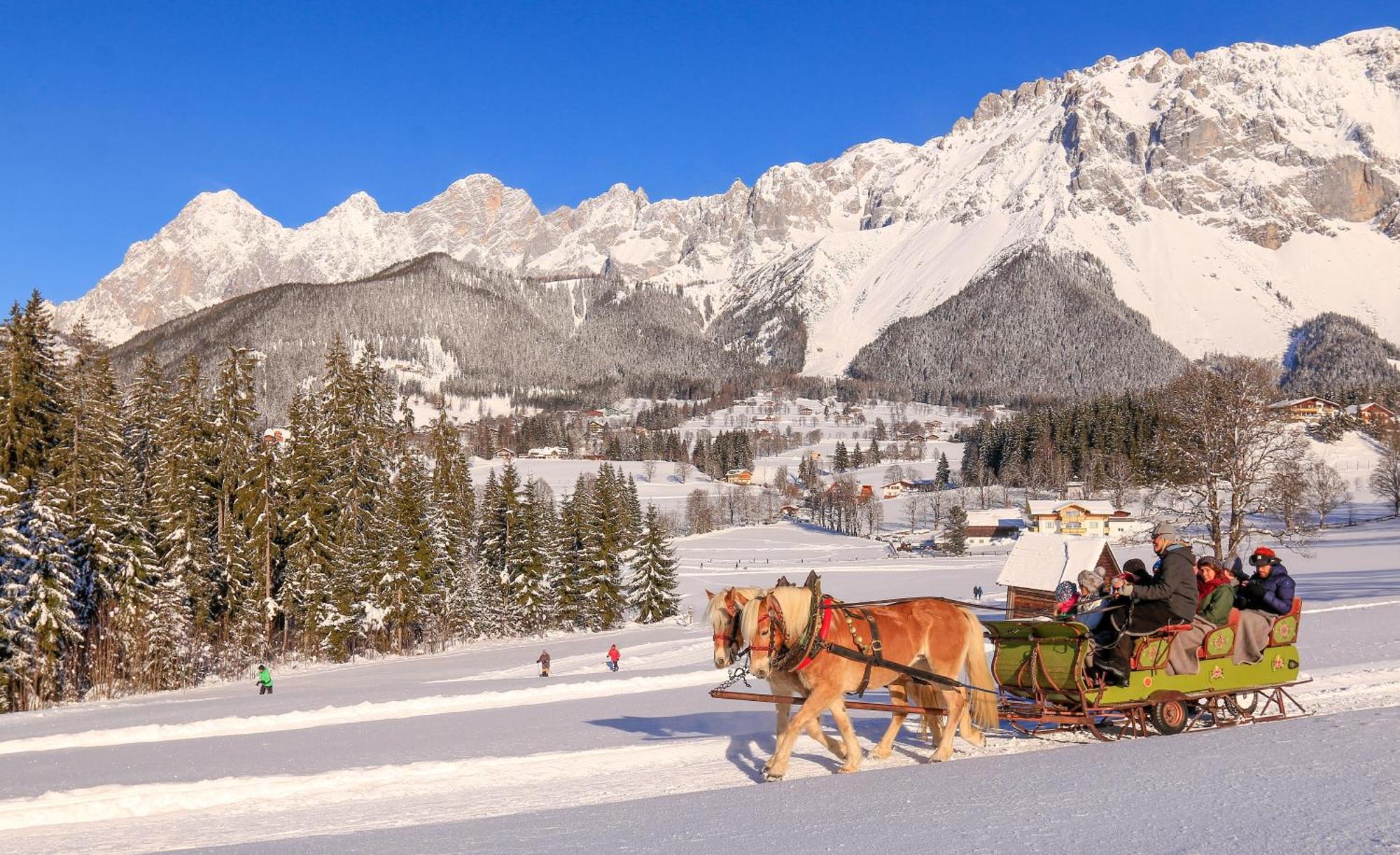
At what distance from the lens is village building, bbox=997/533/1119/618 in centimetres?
2498

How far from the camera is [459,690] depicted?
23578 mm

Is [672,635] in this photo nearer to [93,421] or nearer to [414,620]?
[414,620]

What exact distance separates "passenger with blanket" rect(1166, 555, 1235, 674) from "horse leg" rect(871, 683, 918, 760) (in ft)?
8.77

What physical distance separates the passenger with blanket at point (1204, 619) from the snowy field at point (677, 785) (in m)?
1.15

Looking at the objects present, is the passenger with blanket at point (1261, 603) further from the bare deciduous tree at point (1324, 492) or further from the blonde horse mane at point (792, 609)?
the bare deciduous tree at point (1324, 492)

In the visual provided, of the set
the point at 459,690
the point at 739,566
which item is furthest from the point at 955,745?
the point at 739,566

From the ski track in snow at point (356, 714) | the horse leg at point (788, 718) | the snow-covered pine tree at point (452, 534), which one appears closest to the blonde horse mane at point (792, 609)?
the horse leg at point (788, 718)

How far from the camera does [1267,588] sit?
31.7 ft

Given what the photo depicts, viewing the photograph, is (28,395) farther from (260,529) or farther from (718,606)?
(718,606)

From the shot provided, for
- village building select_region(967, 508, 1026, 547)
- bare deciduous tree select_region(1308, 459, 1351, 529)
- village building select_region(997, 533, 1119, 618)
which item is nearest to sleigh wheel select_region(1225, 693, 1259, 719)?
village building select_region(997, 533, 1119, 618)

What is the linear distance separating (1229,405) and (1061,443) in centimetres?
10345

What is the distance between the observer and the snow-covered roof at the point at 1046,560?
2503 centimetres

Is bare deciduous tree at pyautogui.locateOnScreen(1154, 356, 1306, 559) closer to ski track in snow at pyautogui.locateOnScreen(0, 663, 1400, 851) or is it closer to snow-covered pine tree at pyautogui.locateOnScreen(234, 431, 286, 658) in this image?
ski track in snow at pyautogui.locateOnScreen(0, 663, 1400, 851)

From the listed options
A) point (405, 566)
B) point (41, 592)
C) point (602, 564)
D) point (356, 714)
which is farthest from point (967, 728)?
point (602, 564)
